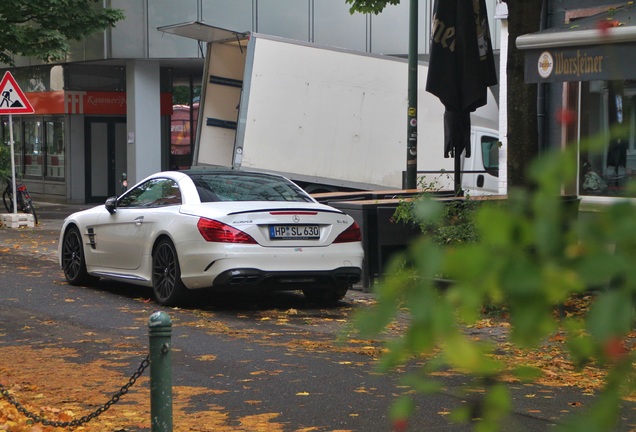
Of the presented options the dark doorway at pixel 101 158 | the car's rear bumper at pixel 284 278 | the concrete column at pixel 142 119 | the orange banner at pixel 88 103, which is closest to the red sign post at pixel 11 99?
the concrete column at pixel 142 119

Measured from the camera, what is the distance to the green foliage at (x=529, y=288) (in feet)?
4.21

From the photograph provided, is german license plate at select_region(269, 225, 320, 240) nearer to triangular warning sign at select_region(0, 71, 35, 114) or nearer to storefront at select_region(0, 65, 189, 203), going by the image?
triangular warning sign at select_region(0, 71, 35, 114)

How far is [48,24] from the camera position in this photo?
26812mm

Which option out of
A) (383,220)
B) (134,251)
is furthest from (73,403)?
(383,220)

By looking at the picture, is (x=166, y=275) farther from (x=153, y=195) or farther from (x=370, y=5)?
(x=370, y=5)

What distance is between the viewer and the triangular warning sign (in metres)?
22.3

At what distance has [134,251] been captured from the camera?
11711 mm

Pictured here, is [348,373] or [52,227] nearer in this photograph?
[348,373]

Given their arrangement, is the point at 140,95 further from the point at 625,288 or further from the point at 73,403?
the point at 625,288

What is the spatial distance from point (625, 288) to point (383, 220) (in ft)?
35.7

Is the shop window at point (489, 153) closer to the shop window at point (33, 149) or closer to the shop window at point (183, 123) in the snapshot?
the shop window at point (183, 123)

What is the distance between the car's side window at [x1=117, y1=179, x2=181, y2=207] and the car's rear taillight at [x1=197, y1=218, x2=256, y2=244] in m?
0.98

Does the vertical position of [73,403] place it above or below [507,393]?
below

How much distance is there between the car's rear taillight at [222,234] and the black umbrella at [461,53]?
128 inches
